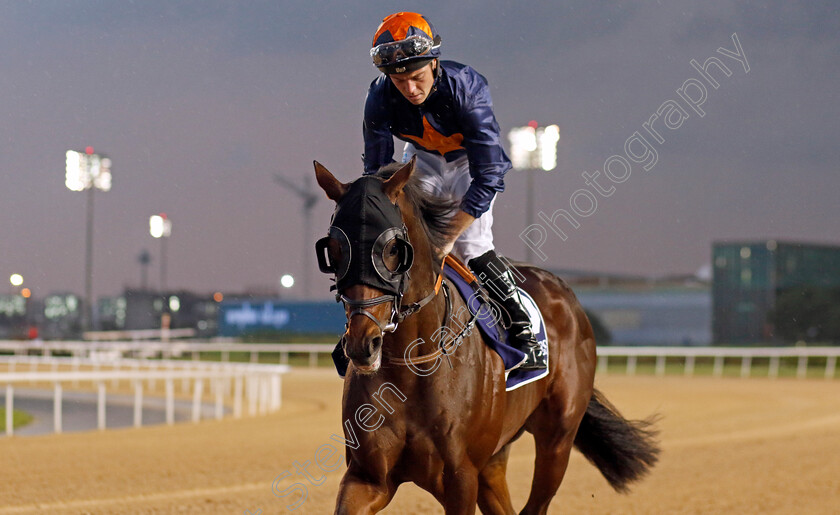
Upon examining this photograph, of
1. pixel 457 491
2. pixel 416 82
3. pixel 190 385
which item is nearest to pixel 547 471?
pixel 457 491

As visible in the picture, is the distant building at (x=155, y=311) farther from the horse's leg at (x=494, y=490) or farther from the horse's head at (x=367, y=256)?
the horse's head at (x=367, y=256)

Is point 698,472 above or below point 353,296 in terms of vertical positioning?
below

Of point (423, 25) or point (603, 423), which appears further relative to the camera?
point (603, 423)

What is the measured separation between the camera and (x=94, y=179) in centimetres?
2841

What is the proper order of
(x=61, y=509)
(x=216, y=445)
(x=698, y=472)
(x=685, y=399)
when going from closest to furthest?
(x=61, y=509) < (x=698, y=472) < (x=216, y=445) < (x=685, y=399)

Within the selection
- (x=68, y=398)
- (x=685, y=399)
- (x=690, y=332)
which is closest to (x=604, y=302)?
(x=690, y=332)

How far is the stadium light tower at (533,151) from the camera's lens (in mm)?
21156

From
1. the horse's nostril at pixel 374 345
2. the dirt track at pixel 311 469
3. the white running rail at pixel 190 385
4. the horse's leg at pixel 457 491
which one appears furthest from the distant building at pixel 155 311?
the horse's nostril at pixel 374 345

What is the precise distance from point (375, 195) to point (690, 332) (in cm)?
3736

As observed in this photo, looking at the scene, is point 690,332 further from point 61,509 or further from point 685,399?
point 61,509

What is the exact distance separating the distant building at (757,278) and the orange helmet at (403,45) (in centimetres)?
3285

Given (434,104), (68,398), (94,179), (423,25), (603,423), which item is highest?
(94,179)

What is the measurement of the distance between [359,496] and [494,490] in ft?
3.83

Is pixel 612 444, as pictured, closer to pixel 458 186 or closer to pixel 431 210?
pixel 458 186
